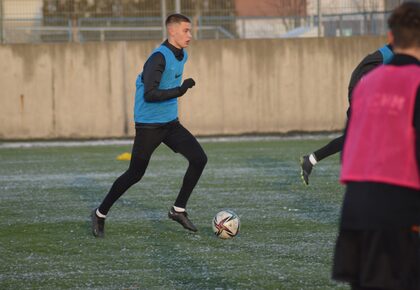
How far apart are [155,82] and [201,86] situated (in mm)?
13680

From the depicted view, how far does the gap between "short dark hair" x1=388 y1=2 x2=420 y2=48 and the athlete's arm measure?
4891mm

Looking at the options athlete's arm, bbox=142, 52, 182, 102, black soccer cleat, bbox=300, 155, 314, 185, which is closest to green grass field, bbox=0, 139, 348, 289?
black soccer cleat, bbox=300, 155, 314, 185

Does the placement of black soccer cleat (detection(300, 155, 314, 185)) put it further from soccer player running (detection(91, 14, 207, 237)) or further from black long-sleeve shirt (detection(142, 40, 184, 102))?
black long-sleeve shirt (detection(142, 40, 184, 102))

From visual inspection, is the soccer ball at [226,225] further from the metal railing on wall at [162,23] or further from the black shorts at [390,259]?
the metal railing on wall at [162,23]

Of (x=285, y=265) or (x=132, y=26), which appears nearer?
(x=285, y=265)

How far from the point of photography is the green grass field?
7.68 metres

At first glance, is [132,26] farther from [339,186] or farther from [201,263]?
[201,263]

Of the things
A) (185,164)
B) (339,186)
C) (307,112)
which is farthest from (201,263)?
(307,112)

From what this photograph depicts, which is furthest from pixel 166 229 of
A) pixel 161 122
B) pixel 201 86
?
pixel 201 86

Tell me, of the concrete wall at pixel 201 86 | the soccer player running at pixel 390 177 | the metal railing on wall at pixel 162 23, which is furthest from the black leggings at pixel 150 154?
the metal railing on wall at pixel 162 23

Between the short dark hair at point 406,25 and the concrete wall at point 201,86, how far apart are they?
18348mm

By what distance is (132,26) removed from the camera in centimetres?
2367

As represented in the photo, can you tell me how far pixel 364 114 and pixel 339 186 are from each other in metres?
8.83

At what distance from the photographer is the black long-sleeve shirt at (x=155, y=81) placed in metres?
9.42
